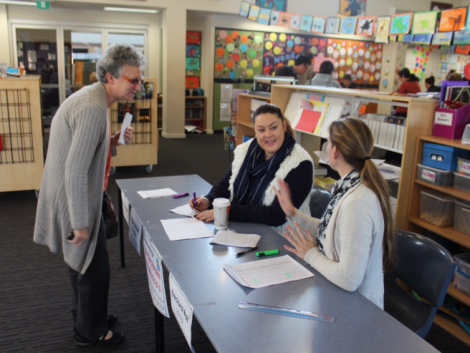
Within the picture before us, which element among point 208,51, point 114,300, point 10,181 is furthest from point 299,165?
point 208,51

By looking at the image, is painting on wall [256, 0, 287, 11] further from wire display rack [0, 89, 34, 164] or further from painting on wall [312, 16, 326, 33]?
wire display rack [0, 89, 34, 164]

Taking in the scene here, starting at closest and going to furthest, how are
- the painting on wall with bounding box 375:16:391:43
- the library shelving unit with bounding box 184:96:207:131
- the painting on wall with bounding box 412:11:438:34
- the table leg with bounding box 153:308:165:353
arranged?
1. the table leg with bounding box 153:308:165:353
2. the painting on wall with bounding box 412:11:438:34
3. the painting on wall with bounding box 375:16:391:43
4. the library shelving unit with bounding box 184:96:207:131

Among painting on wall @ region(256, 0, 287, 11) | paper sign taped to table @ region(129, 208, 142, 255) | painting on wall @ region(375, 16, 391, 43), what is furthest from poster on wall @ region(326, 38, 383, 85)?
paper sign taped to table @ region(129, 208, 142, 255)

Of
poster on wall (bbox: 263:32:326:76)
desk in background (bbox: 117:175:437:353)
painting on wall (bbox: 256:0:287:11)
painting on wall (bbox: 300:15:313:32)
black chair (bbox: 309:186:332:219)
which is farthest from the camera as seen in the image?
poster on wall (bbox: 263:32:326:76)

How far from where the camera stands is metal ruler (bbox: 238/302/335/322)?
1.32 m

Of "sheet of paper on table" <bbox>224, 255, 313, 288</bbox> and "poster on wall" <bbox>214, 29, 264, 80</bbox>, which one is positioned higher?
"poster on wall" <bbox>214, 29, 264, 80</bbox>

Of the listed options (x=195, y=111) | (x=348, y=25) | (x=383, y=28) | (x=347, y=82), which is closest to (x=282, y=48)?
(x=347, y=82)

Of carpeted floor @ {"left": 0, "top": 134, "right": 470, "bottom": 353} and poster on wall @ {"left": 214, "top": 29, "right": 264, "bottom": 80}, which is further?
poster on wall @ {"left": 214, "top": 29, "right": 264, "bottom": 80}

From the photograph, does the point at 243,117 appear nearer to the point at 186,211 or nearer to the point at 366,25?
the point at 366,25

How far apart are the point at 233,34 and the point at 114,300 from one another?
757 cm

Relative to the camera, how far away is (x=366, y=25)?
659 cm

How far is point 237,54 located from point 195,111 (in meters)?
1.57

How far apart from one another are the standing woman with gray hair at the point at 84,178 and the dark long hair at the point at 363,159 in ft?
3.14

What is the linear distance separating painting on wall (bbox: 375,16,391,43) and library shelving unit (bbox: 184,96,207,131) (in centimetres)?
430
